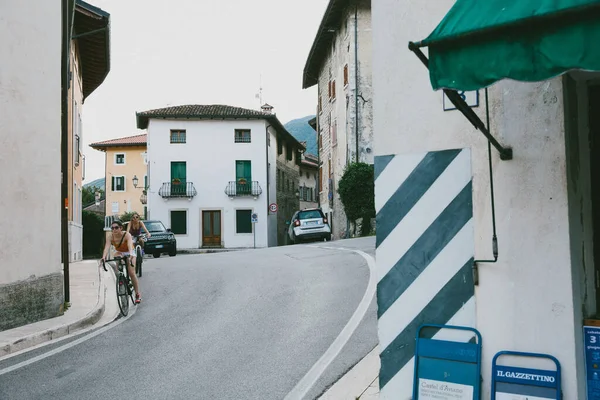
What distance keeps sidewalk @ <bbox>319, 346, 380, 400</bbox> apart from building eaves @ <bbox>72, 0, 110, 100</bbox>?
55.1ft

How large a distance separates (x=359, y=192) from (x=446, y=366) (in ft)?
95.9

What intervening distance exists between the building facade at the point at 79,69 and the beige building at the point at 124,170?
117ft

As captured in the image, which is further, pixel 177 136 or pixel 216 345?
pixel 177 136

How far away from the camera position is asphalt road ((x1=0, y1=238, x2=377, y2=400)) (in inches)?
234

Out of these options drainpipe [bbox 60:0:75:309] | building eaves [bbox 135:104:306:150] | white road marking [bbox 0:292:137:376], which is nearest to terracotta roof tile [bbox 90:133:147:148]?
building eaves [bbox 135:104:306:150]

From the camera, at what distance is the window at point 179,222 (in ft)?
154

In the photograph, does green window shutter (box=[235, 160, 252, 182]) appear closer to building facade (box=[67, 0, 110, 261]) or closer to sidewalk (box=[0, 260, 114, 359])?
building facade (box=[67, 0, 110, 261])

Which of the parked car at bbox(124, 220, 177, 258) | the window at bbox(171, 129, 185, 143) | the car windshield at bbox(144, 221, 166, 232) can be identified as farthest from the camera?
the window at bbox(171, 129, 185, 143)

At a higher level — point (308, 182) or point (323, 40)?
point (323, 40)

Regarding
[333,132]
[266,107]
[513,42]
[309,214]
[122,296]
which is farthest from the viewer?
[266,107]

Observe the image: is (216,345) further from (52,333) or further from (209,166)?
(209,166)

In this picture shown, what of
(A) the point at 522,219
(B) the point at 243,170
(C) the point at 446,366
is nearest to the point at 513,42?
(A) the point at 522,219

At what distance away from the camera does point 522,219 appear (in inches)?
122

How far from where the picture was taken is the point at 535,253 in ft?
10.0
